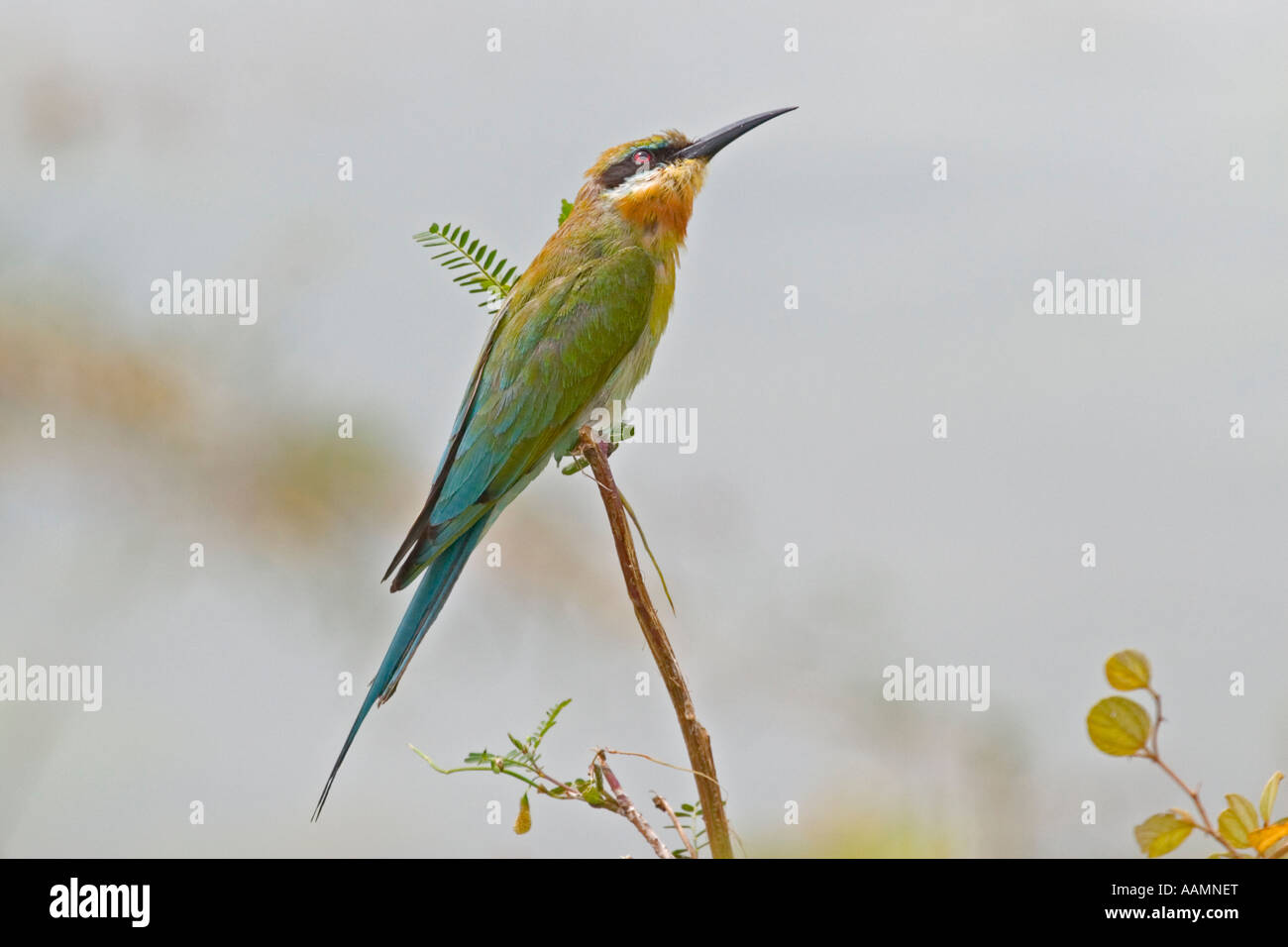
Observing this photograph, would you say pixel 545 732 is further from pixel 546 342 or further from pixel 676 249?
pixel 676 249

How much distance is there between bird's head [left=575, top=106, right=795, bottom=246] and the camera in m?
2.36

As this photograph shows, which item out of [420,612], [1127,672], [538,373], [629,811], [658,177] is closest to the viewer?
[1127,672]

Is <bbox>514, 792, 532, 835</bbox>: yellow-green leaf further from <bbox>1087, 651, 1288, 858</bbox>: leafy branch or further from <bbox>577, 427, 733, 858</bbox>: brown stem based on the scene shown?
<bbox>1087, 651, 1288, 858</bbox>: leafy branch

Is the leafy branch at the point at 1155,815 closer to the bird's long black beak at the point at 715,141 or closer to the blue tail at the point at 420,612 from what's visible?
the blue tail at the point at 420,612

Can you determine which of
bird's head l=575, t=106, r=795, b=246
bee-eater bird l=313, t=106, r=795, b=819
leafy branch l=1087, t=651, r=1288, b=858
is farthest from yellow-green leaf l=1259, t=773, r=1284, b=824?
bird's head l=575, t=106, r=795, b=246

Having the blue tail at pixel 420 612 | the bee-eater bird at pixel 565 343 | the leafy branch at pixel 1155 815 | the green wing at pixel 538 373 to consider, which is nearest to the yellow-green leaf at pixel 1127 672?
the leafy branch at pixel 1155 815

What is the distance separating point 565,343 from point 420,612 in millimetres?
616

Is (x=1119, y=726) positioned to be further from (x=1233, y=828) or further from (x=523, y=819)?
(x=523, y=819)

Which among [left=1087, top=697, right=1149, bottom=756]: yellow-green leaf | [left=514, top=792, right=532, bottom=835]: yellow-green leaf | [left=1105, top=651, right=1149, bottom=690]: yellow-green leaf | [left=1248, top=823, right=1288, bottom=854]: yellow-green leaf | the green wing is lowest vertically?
[left=514, top=792, right=532, bottom=835]: yellow-green leaf

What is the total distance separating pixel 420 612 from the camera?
1.88 m

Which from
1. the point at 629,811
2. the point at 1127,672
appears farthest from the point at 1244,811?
the point at 629,811

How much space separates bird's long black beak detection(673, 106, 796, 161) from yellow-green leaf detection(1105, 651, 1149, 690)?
201cm

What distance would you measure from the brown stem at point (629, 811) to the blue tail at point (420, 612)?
0.67 metres
